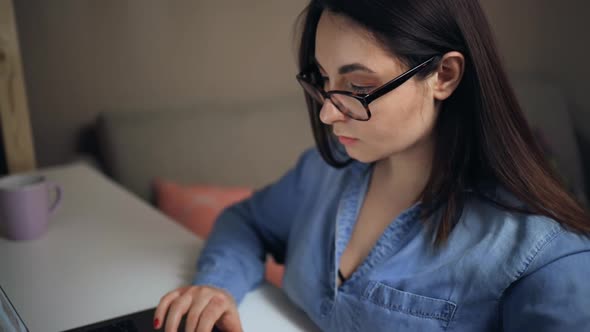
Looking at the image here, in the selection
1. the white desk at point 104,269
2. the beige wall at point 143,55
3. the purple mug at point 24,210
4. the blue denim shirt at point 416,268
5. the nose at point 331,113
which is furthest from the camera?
the beige wall at point 143,55

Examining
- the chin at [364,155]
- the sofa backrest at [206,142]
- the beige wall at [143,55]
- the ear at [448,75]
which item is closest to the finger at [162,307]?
the chin at [364,155]

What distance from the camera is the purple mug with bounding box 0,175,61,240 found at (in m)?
1.07

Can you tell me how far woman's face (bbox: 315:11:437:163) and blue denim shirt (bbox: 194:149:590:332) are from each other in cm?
12

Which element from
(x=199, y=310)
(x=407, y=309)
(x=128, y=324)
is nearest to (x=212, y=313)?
A: (x=199, y=310)

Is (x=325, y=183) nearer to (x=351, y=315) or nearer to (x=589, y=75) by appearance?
(x=351, y=315)

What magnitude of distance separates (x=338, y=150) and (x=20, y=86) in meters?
0.78

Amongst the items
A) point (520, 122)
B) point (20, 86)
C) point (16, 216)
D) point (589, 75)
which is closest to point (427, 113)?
point (520, 122)

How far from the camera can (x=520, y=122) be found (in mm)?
757

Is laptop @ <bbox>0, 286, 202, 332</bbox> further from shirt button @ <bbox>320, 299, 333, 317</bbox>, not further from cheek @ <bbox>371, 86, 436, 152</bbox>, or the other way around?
cheek @ <bbox>371, 86, 436, 152</bbox>

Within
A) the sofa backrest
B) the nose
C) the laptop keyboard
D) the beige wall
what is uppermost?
the nose

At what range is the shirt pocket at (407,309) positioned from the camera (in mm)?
723

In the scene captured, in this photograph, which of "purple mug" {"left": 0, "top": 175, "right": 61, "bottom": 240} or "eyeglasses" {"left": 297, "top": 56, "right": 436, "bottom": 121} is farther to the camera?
"purple mug" {"left": 0, "top": 175, "right": 61, "bottom": 240}

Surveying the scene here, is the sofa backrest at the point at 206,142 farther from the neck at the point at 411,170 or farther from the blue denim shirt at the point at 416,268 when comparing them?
the neck at the point at 411,170

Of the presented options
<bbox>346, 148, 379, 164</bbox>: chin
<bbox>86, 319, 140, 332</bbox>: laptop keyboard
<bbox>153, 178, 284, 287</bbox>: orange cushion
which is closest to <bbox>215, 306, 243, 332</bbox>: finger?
<bbox>86, 319, 140, 332</bbox>: laptop keyboard
